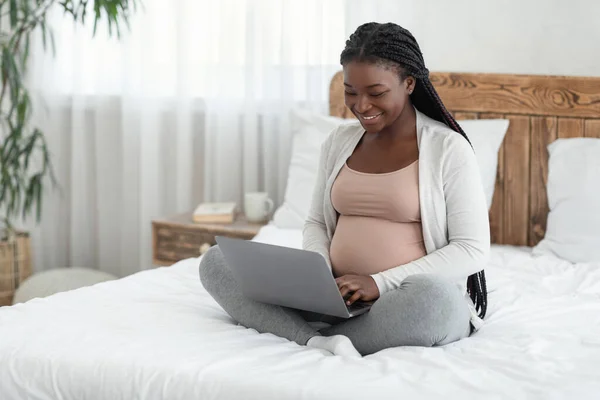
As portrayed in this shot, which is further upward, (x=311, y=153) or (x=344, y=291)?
(x=311, y=153)

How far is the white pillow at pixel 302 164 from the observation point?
2.99m

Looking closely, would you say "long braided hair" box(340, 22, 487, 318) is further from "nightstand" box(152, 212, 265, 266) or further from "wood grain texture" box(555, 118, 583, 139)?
"nightstand" box(152, 212, 265, 266)

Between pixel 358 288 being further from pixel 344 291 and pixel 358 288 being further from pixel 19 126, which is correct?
pixel 19 126

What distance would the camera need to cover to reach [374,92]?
73.2 inches

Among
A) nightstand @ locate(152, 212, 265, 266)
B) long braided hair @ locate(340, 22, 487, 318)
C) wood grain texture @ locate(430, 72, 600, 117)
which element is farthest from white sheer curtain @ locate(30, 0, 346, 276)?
long braided hair @ locate(340, 22, 487, 318)

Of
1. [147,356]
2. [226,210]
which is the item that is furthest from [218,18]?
[147,356]

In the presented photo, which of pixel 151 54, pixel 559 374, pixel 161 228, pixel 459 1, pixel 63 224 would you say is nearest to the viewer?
pixel 559 374

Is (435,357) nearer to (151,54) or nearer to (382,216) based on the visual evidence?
(382,216)

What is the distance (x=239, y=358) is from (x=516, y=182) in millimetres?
1596

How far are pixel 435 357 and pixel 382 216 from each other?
1.37 feet

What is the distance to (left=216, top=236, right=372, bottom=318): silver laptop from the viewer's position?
5.35ft

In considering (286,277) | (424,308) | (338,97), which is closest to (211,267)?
(286,277)

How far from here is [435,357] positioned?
→ 1601mm

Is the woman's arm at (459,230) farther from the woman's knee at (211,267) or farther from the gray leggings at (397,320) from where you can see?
the woman's knee at (211,267)
